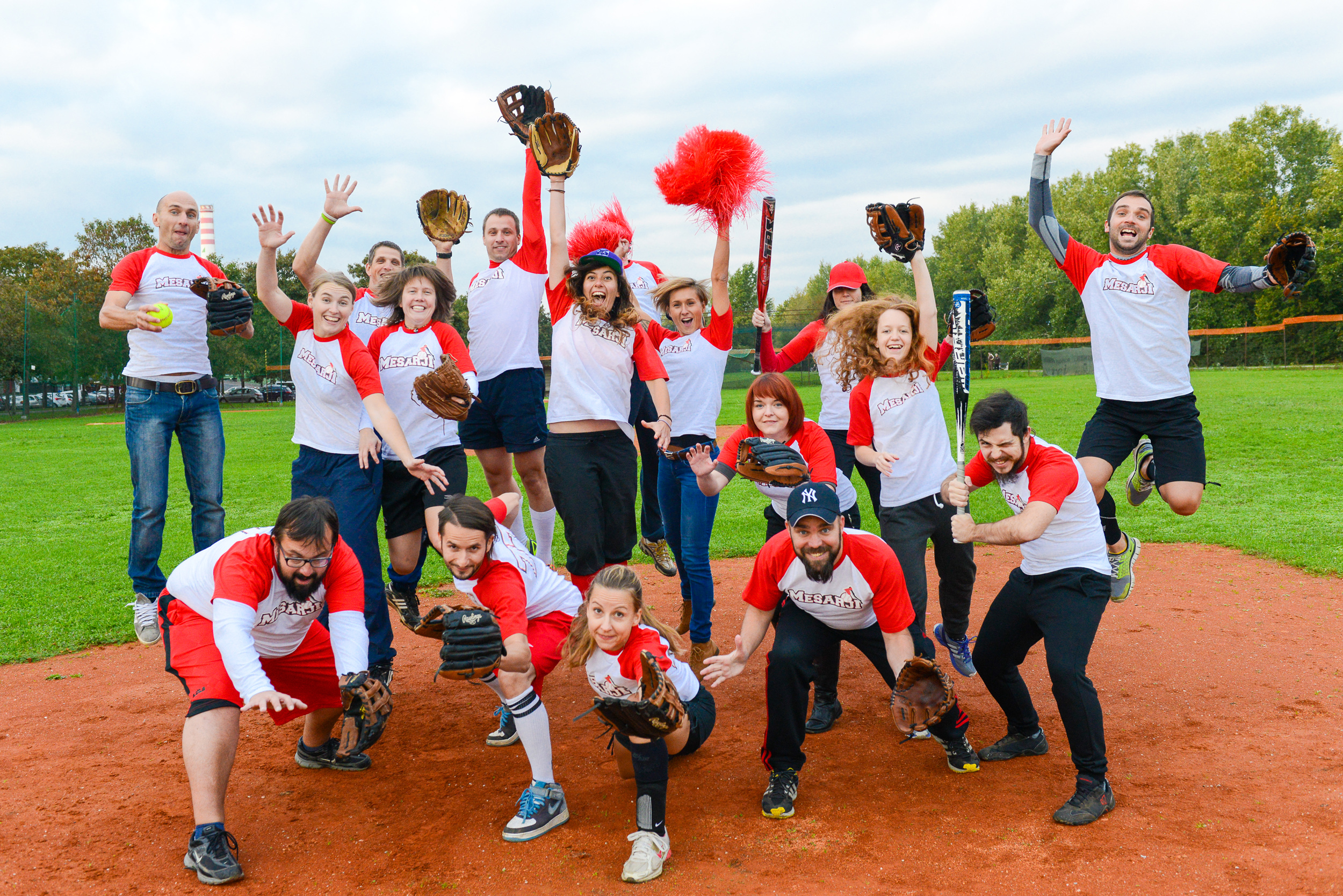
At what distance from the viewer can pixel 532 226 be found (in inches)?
232

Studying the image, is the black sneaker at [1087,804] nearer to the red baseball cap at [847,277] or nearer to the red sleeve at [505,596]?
the red sleeve at [505,596]

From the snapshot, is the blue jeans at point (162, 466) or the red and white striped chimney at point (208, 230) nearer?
the blue jeans at point (162, 466)

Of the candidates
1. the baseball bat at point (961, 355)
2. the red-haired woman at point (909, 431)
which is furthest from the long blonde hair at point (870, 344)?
the baseball bat at point (961, 355)

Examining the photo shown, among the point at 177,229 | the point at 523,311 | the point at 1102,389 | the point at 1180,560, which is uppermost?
the point at 177,229

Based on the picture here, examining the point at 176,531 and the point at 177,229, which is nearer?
the point at 177,229

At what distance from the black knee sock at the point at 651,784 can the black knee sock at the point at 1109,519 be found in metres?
3.54

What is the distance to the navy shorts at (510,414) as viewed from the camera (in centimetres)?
607

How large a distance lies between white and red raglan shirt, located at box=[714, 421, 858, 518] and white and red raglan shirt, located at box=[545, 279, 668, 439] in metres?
0.79

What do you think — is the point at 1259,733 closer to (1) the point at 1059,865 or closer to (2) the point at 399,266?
(1) the point at 1059,865

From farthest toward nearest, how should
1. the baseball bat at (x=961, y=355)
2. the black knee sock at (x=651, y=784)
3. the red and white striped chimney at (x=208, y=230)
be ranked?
the red and white striped chimney at (x=208, y=230) → the baseball bat at (x=961, y=355) → the black knee sock at (x=651, y=784)

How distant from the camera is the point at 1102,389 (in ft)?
18.2

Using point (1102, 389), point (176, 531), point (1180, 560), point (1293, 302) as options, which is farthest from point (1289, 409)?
point (1293, 302)

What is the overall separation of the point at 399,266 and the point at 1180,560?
723cm

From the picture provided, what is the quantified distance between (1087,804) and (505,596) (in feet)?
8.29
